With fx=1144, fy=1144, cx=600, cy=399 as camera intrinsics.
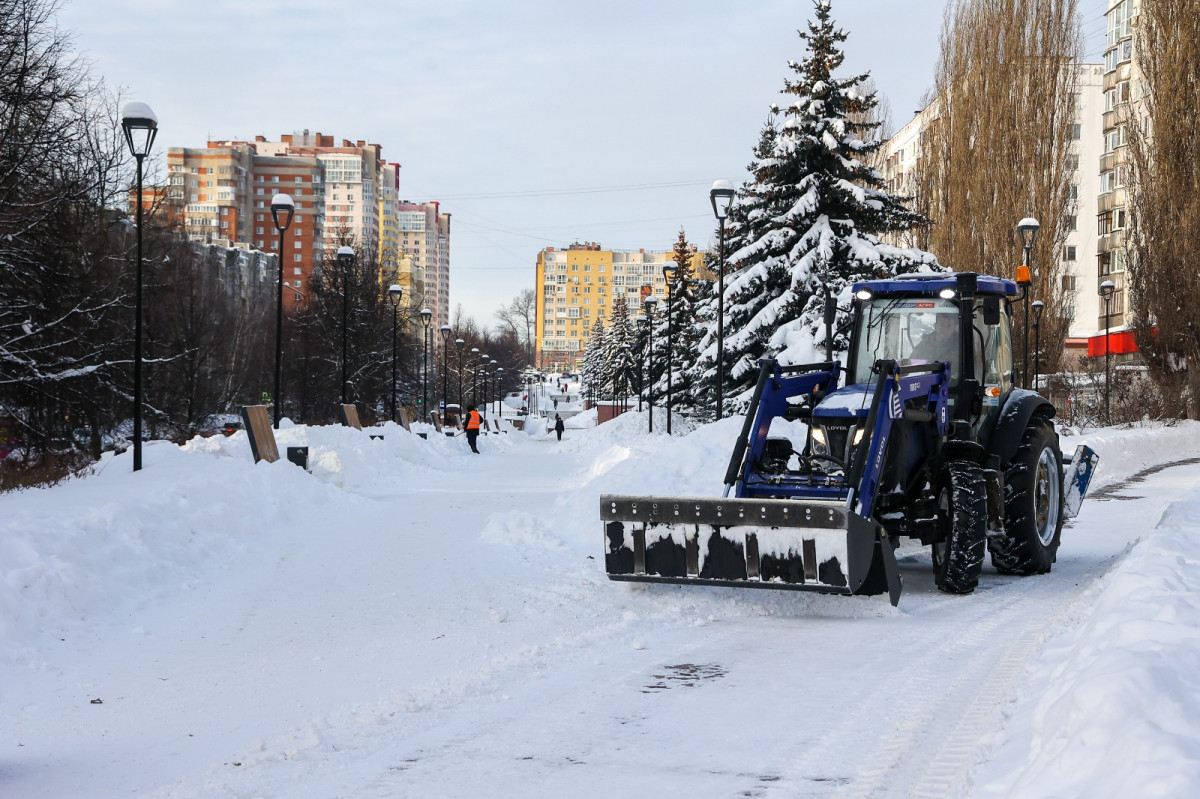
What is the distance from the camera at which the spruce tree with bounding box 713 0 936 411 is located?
93.1 feet

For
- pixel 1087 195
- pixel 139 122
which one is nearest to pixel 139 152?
pixel 139 122

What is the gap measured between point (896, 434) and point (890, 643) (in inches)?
89.4

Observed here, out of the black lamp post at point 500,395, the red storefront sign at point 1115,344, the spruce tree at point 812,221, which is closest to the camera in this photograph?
the spruce tree at point 812,221

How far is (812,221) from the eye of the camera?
29.2 m

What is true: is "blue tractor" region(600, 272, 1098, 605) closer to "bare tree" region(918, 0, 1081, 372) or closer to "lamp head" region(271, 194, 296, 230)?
"lamp head" region(271, 194, 296, 230)

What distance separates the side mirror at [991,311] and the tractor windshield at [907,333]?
32cm

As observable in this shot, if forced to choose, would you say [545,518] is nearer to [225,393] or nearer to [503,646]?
[503,646]

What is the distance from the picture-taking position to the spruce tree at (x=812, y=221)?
28375 millimetres

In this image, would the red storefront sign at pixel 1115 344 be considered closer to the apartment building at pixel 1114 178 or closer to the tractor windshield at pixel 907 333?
the apartment building at pixel 1114 178

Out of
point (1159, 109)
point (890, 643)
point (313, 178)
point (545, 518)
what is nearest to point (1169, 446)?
point (1159, 109)

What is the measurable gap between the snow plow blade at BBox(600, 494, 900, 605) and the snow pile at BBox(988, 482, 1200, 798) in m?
1.82

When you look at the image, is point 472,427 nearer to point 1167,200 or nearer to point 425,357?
point 425,357

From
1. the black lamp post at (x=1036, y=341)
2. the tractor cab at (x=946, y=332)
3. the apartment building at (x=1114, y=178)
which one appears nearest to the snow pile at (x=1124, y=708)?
the tractor cab at (x=946, y=332)

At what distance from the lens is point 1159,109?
143 feet
